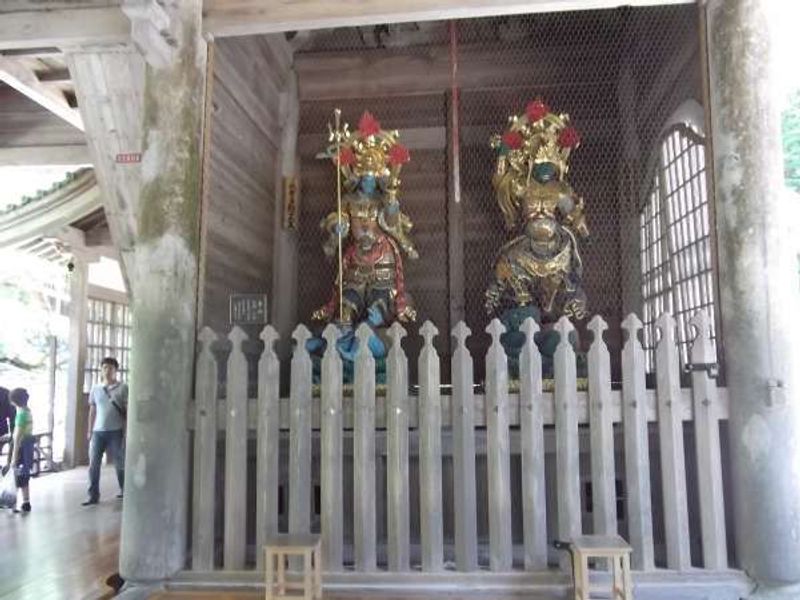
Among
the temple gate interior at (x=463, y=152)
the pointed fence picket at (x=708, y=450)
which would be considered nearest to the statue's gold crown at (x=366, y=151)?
the temple gate interior at (x=463, y=152)

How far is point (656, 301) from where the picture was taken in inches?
211

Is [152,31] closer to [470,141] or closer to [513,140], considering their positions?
[513,140]

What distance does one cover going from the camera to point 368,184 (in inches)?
197

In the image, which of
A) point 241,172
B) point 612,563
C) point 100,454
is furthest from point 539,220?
point 100,454

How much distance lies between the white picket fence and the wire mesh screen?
194cm

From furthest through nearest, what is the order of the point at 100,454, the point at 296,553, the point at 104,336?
the point at 104,336, the point at 100,454, the point at 296,553

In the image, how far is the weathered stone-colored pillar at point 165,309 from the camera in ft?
11.6

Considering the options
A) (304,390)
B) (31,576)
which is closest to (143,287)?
(304,390)

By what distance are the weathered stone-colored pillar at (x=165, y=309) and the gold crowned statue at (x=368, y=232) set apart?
1.27m

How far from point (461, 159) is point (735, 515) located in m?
3.49

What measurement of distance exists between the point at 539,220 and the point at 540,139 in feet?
2.07

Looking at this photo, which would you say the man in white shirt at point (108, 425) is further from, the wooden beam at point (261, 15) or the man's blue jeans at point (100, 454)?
the wooden beam at point (261, 15)

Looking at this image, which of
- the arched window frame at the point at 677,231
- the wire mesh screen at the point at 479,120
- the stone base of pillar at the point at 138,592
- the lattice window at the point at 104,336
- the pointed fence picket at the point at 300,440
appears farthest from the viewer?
the lattice window at the point at 104,336

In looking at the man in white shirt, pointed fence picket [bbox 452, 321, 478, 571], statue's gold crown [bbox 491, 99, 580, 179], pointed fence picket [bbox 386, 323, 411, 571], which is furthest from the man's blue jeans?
statue's gold crown [bbox 491, 99, 580, 179]
